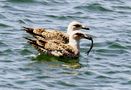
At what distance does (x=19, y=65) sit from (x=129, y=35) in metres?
4.37

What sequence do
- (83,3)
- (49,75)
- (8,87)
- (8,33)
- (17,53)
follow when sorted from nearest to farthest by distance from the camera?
(8,87) → (49,75) → (17,53) → (8,33) → (83,3)

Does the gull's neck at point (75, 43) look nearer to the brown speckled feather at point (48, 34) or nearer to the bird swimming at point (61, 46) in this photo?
the bird swimming at point (61, 46)

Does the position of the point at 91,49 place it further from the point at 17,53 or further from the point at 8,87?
the point at 8,87

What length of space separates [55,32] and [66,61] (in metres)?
1.18

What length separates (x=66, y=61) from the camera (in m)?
19.4

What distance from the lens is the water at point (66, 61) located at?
1694 cm

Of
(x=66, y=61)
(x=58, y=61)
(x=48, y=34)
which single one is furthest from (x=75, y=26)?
(x=58, y=61)

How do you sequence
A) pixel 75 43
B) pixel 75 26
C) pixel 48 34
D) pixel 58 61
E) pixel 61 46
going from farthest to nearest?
pixel 75 26
pixel 48 34
pixel 75 43
pixel 61 46
pixel 58 61

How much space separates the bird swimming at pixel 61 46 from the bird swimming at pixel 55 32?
26cm

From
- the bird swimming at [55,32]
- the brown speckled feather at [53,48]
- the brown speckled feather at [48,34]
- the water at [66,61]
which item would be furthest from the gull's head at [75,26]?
the brown speckled feather at [53,48]

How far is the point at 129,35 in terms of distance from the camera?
2136 centimetres

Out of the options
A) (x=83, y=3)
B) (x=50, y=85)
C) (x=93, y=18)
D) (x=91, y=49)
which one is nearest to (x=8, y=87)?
(x=50, y=85)

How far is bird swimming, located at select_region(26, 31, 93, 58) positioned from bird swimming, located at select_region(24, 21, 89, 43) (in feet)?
0.86

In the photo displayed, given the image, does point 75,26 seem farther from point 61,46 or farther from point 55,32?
point 61,46
